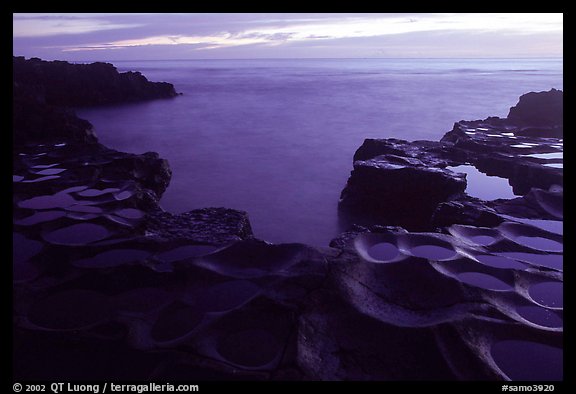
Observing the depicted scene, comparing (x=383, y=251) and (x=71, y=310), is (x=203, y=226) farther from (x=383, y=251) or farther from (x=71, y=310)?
(x=383, y=251)

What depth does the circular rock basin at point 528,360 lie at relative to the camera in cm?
261

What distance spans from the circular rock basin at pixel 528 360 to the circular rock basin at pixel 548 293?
554 millimetres

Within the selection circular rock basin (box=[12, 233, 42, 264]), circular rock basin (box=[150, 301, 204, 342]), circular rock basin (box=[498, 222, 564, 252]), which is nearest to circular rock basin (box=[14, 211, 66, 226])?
circular rock basin (box=[12, 233, 42, 264])

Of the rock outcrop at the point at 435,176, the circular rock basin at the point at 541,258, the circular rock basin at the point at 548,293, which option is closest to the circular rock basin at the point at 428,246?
the circular rock basin at the point at 541,258

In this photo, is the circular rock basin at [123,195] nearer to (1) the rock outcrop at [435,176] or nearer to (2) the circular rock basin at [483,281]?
(1) the rock outcrop at [435,176]

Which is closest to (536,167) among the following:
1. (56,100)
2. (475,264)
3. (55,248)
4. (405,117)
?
(475,264)

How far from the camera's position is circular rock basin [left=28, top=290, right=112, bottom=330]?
300 cm

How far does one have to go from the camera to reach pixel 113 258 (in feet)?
12.7

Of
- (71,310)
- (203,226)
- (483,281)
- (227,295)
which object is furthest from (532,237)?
(71,310)

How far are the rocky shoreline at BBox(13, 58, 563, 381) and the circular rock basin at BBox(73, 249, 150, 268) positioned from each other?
0.02 meters

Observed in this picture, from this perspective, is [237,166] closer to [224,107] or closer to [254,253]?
[254,253]

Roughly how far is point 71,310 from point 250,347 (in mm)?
1424

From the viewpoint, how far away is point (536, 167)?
7.60 meters

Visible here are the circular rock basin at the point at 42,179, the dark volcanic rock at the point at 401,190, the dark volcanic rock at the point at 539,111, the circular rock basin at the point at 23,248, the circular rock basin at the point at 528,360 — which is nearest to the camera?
the circular rock basin at the point at 528,360
